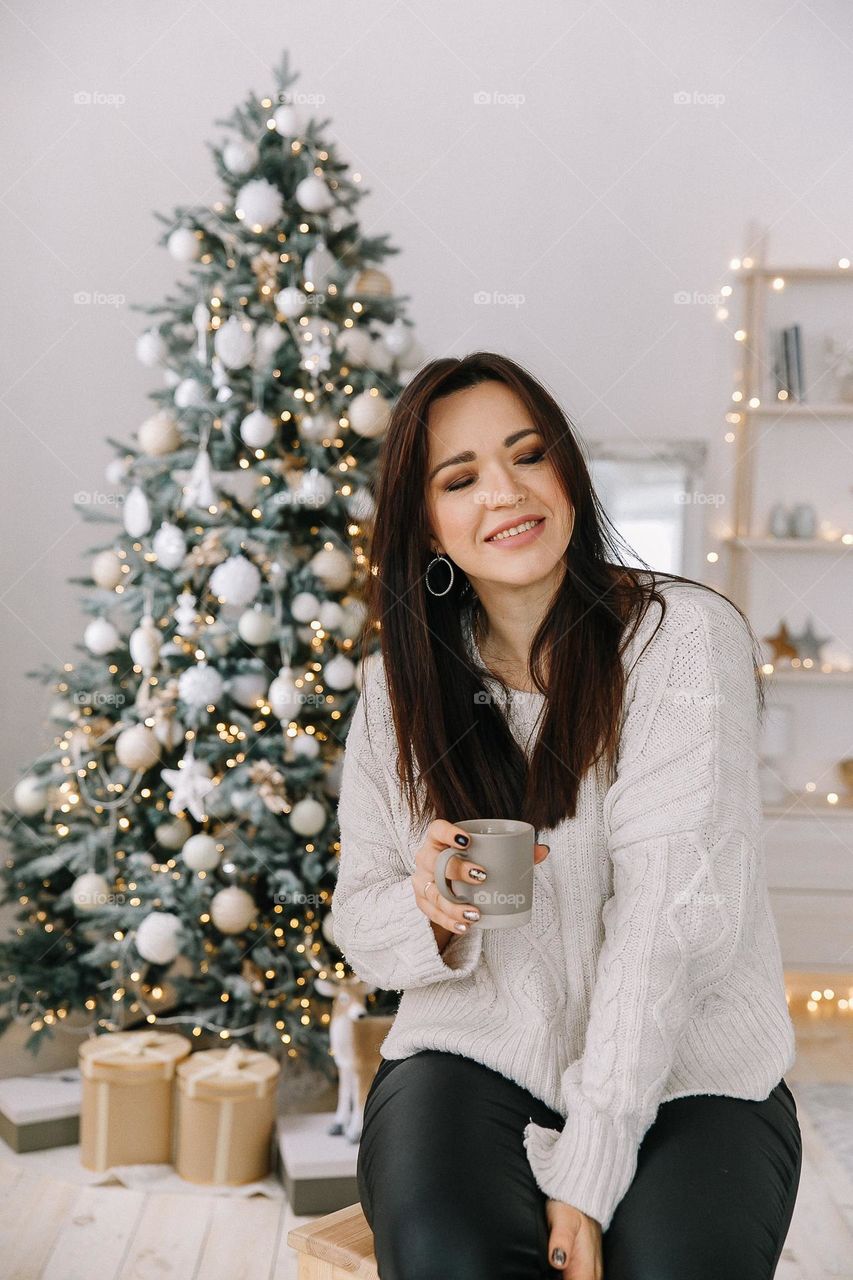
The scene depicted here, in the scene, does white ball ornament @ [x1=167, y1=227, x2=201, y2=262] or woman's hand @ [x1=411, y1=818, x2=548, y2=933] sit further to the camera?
white ball ornament @ [x1=167, y1=227, x2=201, y2=262]

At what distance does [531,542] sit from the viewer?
1393 millimetres

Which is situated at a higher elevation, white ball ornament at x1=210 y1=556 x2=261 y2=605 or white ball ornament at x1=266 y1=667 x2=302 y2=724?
white ball ornament at x1=210 y1=556 x2=261 y2=605

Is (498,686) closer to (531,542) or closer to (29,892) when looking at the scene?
(531,542)

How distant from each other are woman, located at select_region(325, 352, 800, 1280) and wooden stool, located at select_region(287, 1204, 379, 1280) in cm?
5

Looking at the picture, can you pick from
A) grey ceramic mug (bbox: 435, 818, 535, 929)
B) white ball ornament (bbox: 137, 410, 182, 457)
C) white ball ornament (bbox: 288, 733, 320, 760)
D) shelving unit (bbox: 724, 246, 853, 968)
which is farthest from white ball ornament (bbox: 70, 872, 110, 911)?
shelving unit (bbox: 724, 246, 853, 968)

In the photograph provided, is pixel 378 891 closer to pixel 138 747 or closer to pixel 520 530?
pixel 520 530

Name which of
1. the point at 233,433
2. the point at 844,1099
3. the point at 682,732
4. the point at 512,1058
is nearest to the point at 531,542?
the point at 682,732

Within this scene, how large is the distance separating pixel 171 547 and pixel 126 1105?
1070 mm

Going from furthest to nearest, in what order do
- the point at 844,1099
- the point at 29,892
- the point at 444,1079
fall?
the point at 844,1099 → the point at 29,892 → the point at 444,1079

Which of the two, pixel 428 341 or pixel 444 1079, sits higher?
pixel 428 341

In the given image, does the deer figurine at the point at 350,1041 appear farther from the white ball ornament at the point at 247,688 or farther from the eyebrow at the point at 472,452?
the eyebrow at the point at 472,452

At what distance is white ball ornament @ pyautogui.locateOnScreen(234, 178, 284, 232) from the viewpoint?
90.1 inches

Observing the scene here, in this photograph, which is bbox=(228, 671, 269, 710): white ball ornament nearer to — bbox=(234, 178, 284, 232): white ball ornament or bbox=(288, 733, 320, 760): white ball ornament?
bbox=(288, 733, 320, 760): white ball ornament

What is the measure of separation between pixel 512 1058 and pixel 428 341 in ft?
8.05
